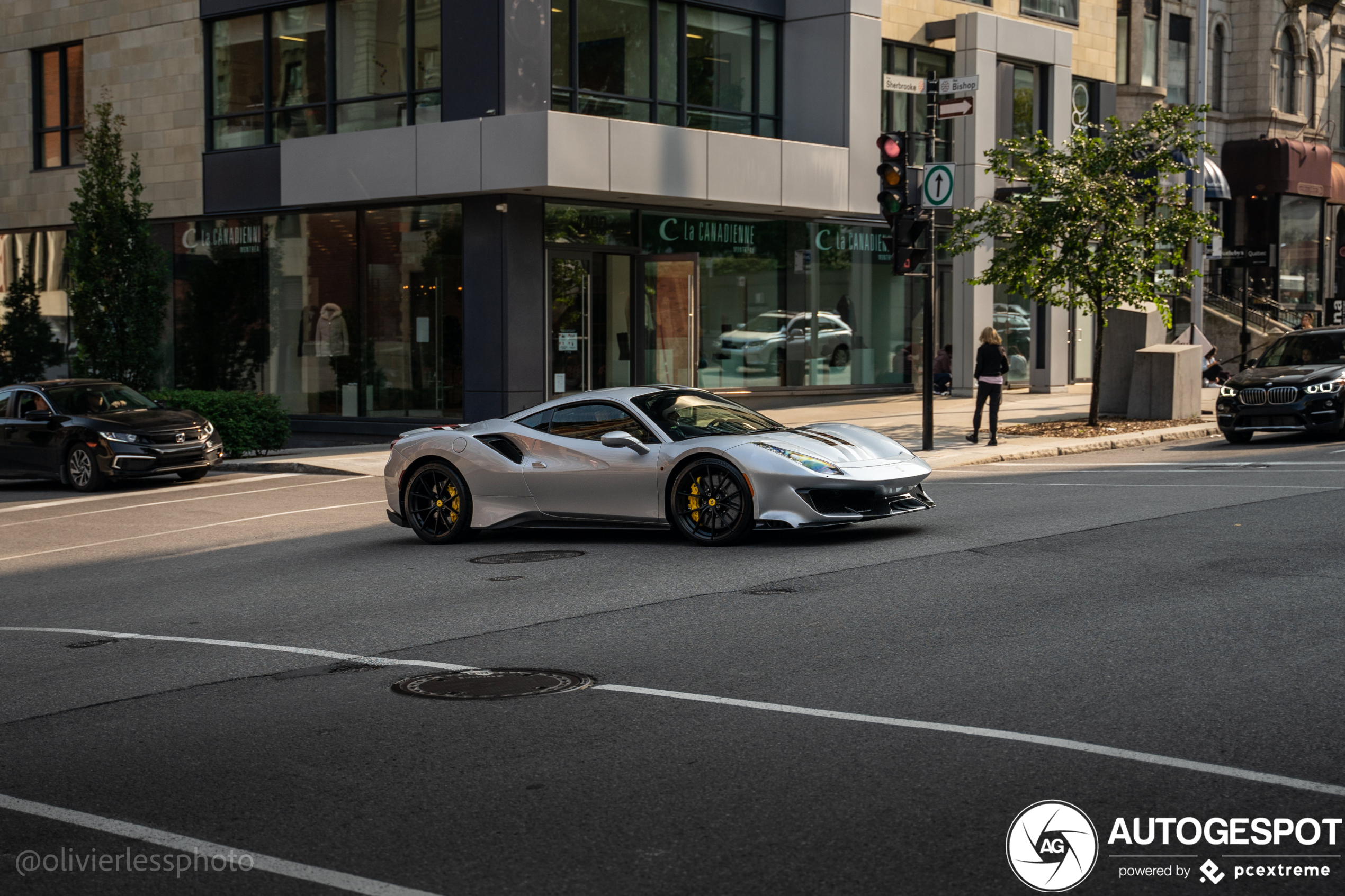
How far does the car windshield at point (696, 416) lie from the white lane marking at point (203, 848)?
7.20 metres

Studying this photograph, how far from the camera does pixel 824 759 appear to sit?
17.7 ft

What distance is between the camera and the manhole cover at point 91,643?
862cm

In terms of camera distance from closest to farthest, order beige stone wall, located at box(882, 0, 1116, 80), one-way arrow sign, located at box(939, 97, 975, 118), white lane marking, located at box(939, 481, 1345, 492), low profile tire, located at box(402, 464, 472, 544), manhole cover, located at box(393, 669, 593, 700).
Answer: manhole cover, located at box(393, 669, 593, 700) < low profile tire, located at box(402, 464, 472, 544) < white lane marking, located at box(939, 481, 1345, 492) < one-way arrow sign, located at box(939, 97, 975, 118) < beige stone wall, located at box(882, 0, 1116, 80)

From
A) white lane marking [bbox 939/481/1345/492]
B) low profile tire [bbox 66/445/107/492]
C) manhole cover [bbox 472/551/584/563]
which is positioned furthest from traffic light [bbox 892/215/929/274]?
low profile tire [bbox 66/445/107/492]

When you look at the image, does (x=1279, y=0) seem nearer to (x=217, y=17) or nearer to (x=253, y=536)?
(x=217, y=17)

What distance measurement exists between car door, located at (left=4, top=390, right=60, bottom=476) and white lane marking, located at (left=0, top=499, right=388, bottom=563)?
5.79 metres

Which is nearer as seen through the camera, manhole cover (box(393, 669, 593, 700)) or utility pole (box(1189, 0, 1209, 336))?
manhole cover (box(393, 669, 593, 700))

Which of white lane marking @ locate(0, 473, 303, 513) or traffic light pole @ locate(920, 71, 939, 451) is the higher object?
traffic light pole @ locate(920, 71, 939, 451)

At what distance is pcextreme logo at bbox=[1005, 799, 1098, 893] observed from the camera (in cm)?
420

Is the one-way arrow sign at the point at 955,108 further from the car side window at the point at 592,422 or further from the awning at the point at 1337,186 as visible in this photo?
the awning at the point at 1337,186

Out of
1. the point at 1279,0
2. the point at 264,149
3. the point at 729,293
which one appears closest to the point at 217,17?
the point at 264,149

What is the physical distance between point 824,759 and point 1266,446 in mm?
16874

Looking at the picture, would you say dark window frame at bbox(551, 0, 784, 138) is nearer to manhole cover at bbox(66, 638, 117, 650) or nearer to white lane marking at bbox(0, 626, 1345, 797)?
manhole cover at bbox(66, 638, 117, 650)

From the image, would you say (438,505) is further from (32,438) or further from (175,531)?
(32,438)
